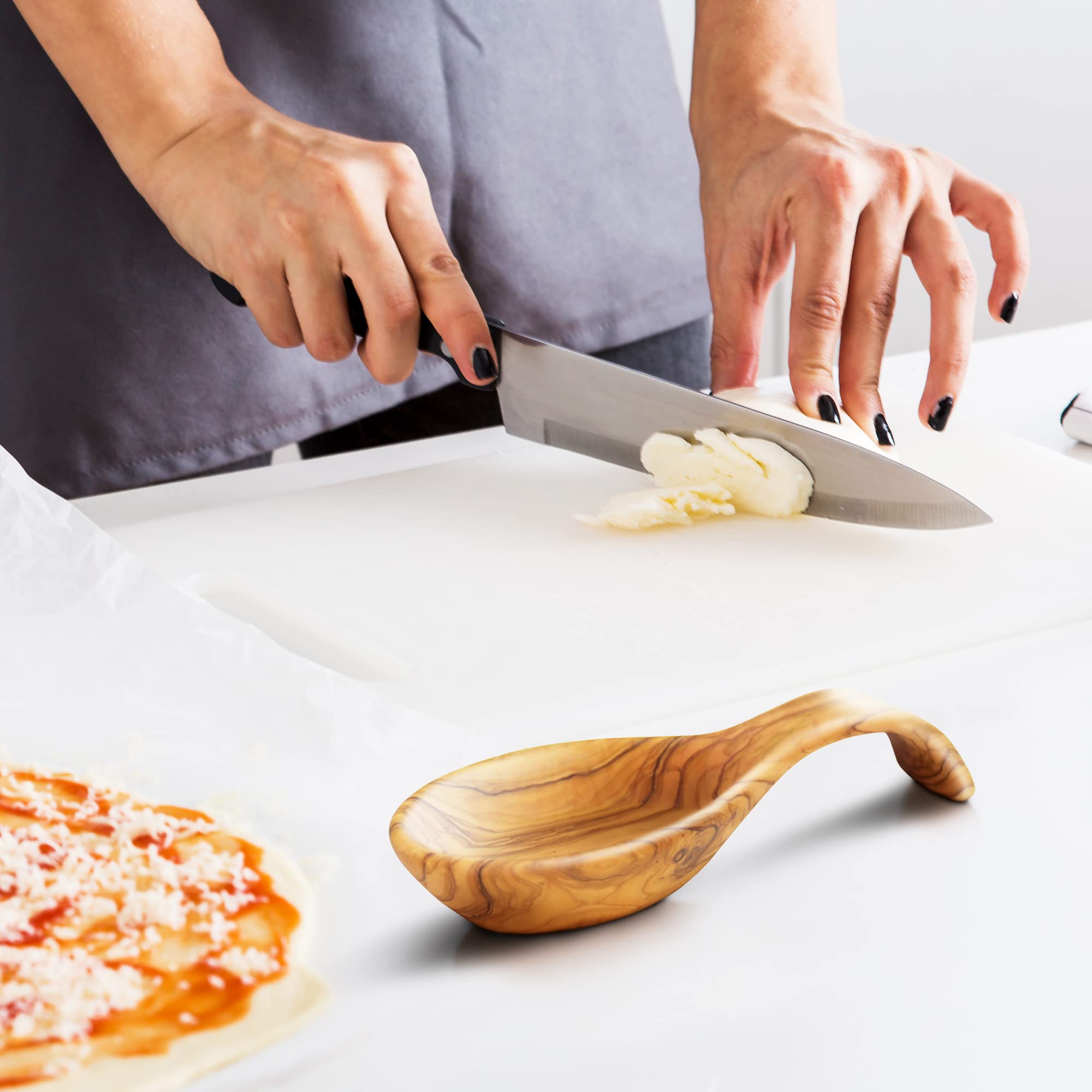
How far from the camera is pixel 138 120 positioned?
940 mm

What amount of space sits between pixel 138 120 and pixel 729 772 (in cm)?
74

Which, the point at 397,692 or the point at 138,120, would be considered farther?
the point at 138,120

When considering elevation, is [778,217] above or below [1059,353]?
above

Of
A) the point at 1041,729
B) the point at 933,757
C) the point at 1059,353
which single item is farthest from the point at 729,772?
the point at 1059,353

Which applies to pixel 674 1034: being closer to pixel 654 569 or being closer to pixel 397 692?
pixel 397 692

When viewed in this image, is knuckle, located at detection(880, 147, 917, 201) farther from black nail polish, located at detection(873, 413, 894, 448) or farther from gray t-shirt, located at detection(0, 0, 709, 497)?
gray t-shirt, located at detection(0, 0, 709, 497)

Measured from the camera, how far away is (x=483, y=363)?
0.91 metres

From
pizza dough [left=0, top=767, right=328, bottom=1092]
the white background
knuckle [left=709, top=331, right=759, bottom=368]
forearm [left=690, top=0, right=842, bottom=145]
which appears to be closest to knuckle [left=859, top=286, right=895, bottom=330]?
knuckle [left=709, top=331, right=759, bottom=368]

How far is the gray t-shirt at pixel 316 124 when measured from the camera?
3.61 feet

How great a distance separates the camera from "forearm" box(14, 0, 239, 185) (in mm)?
911

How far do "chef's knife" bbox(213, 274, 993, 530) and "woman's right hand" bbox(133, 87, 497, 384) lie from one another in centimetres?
3

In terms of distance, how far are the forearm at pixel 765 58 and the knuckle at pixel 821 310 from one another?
239 mm

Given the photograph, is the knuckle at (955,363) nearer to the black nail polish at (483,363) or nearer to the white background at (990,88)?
the black nail polish at (483,363)

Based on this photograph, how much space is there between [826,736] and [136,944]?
11.4 inches
